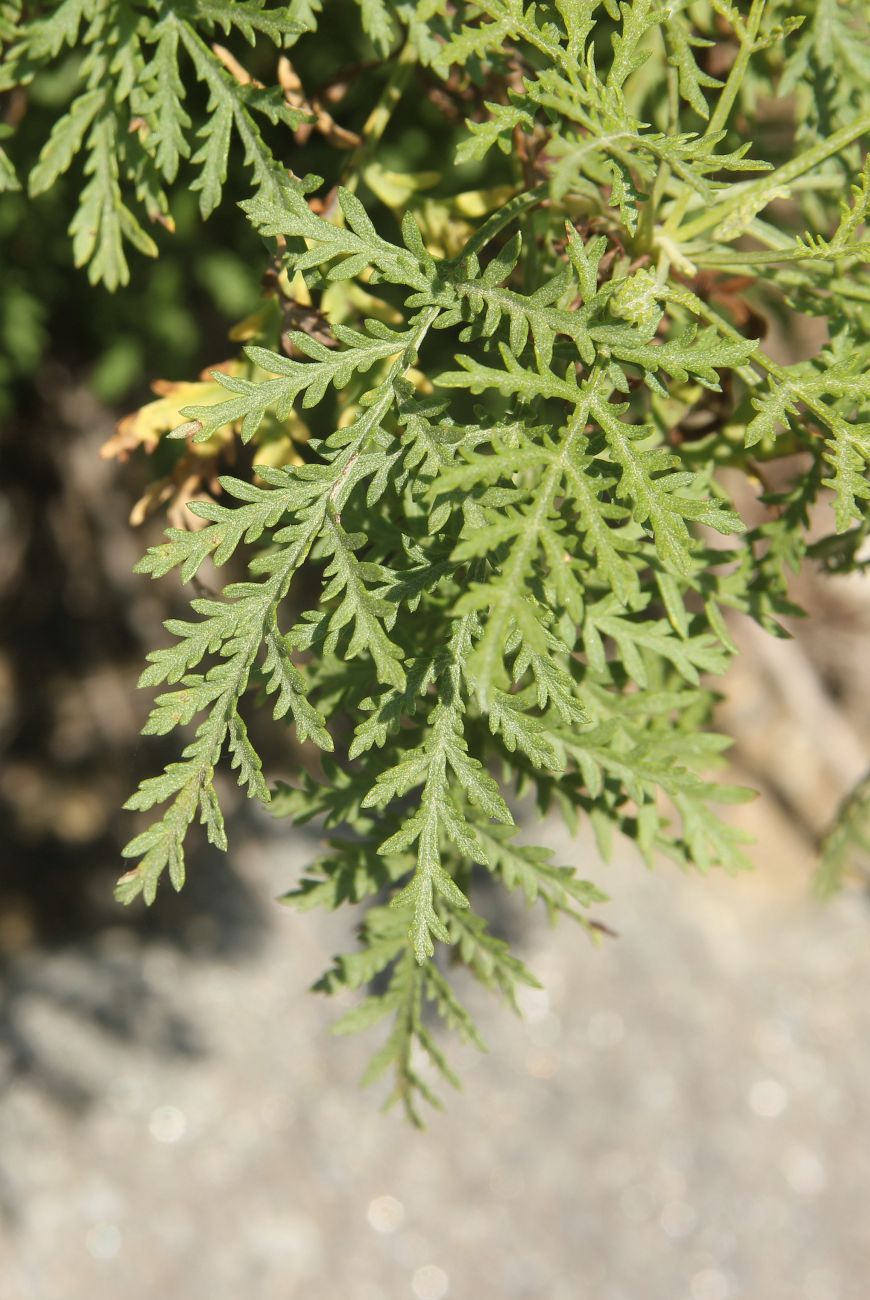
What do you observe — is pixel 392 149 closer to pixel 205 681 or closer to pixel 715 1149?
pixel 205 681

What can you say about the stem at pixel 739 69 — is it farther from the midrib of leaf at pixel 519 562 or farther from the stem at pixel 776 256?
the midrib of leaf at pixel 519 562

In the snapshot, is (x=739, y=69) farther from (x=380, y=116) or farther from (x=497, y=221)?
(x=380, y=116)

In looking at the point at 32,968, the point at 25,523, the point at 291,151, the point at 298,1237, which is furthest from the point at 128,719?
the point at 291,151

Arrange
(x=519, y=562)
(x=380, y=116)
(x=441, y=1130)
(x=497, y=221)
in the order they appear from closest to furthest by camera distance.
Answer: (x=519, y=562) < (x=497, y=221) < (x=380, y=116) < (x=441, y=1130)

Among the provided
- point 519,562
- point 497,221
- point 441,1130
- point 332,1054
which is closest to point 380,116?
point 497,221

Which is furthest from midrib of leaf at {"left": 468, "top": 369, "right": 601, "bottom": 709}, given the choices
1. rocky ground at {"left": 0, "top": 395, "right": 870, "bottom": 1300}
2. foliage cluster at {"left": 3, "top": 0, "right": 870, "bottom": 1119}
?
rocky ground at {"left": 0, "top": 395, "right": 870, "bottom": 1300}

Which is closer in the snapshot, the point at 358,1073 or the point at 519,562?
the point at 519,562
